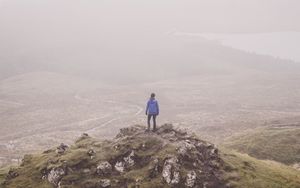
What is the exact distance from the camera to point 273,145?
68.4 m

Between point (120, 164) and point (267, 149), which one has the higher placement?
point (120, 164)

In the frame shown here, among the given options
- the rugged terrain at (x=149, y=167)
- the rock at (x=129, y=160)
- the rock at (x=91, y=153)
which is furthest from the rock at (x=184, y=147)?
the rock at (x=91, y=153)

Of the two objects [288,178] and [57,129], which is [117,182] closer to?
[288,178]

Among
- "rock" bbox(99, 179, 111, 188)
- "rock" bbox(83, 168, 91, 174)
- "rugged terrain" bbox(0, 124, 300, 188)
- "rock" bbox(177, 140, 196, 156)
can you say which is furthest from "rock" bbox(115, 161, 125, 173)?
"rock" bbox(177, 140, 196, 156)

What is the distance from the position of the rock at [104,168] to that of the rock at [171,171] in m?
4.50

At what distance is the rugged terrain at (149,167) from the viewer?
35.3m

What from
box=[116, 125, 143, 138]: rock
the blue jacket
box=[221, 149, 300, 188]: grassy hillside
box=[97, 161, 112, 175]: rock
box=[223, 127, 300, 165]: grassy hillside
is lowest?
box=[223, 127, 300, 165]: grassy hillside

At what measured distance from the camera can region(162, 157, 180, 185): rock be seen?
114 feet

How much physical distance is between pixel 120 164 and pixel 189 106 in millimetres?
150016

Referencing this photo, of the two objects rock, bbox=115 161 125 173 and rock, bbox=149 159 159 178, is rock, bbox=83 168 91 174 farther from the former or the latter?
rock, bbox=149 159 159 178

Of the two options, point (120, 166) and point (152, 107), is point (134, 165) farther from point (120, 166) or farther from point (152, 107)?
point (152, 107)

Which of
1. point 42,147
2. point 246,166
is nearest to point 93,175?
point 246,166

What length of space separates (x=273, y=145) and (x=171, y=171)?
37128mm

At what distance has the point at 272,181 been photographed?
3703 centimetres
